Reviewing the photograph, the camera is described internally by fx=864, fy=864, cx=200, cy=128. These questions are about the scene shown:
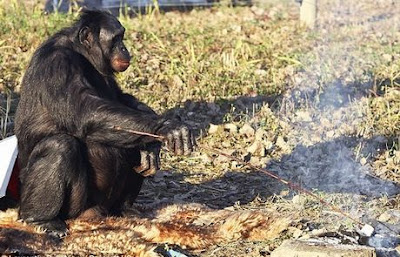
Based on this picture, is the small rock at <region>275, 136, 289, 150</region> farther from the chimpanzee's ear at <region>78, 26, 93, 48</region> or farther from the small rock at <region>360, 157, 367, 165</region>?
the chimpanzee's ear at <region>78, 26, 93, 48</region>

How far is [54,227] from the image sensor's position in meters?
5.25

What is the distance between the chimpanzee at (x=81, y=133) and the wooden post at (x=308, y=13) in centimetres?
527

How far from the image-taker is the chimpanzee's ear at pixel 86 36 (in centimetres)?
567

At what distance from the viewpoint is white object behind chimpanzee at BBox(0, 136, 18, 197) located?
5323mm

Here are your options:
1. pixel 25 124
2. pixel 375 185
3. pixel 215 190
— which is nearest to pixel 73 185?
pixel 25 124

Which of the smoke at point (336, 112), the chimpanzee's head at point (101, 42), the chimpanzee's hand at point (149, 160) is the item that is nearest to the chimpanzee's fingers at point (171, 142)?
the chimpanzee's hand at point (149, 160)

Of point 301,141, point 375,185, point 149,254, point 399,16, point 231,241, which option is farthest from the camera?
point 399,16

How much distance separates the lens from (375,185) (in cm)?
627

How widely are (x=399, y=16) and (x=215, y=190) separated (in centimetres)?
640

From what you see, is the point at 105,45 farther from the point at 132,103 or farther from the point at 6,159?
the point at 6,159

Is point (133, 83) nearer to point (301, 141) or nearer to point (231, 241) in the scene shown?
point (301, 141)

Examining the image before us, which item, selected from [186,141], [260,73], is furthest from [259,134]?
[186,141]

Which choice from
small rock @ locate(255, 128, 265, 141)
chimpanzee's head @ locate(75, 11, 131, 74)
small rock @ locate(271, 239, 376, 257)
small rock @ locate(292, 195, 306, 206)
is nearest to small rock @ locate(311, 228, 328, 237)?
small rock @ locate(271, 239, 376, 257)

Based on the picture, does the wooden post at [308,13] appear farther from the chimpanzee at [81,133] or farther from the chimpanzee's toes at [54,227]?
the chimpanzee's toes at [54,227]
